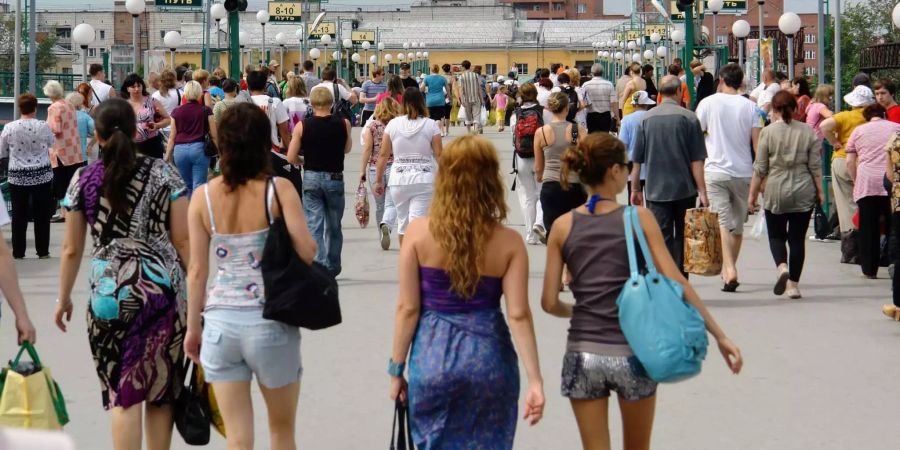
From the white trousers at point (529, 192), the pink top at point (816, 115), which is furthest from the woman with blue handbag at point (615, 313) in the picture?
the pink top at point (816, 115)

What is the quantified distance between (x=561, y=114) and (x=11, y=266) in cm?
773

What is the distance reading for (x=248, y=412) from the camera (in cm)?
533

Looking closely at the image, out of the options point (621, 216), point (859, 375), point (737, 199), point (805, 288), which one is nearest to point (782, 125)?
point (737, 199)

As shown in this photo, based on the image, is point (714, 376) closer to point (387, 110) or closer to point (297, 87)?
point (387, 110)

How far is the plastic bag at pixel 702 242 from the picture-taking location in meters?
10.8

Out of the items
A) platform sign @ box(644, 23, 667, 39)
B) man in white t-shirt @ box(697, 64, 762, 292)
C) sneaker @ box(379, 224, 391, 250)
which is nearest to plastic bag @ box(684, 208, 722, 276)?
man in white t-shirt @ box(697, 64, 762, 292)

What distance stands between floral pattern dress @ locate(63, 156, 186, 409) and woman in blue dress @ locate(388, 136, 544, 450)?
1.18 meters

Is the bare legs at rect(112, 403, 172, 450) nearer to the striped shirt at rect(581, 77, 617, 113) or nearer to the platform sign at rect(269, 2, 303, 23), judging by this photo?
the striped shirt at rect(581, 77, 617, 113)

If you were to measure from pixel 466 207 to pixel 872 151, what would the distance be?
8.01 metres

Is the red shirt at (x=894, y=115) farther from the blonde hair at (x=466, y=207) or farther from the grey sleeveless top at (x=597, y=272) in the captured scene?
the blonde hair at (x=466, y=207)

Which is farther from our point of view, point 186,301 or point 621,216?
point 186,301

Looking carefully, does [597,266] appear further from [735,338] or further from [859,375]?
[735,338]

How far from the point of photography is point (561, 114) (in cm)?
1279

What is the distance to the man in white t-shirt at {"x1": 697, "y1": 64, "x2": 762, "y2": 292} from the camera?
11.9 metres
